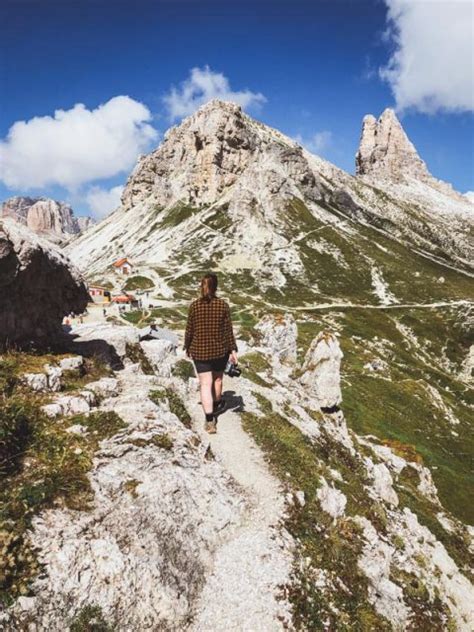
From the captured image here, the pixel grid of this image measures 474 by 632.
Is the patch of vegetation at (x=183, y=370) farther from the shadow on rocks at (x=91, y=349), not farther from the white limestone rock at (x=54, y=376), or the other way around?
the white limestone rock at (x=54, y=376)

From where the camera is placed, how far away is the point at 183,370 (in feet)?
80.2

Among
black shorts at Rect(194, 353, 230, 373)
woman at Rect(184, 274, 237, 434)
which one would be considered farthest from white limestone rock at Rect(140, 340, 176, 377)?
woman at Rect(184, 274, 237, 434)

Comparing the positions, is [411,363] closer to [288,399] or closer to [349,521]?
[288,399]

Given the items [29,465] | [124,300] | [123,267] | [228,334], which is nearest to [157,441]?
[29,465]

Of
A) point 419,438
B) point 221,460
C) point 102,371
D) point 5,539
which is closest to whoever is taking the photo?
point 5,539

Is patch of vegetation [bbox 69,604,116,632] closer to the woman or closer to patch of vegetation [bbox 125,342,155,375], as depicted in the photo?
the woman

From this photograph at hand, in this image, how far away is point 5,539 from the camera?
7.83 meters

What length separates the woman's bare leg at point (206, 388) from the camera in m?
15.3

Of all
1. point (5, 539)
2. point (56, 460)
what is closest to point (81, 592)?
point (5, 539)

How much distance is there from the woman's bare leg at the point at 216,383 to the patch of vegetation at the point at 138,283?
131760 mm

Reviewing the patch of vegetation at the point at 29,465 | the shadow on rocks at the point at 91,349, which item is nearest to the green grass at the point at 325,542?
the patch of vegetation at the point at 29,465

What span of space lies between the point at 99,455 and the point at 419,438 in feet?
196

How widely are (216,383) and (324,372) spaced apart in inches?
1033

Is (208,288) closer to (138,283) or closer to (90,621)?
(90,621)
